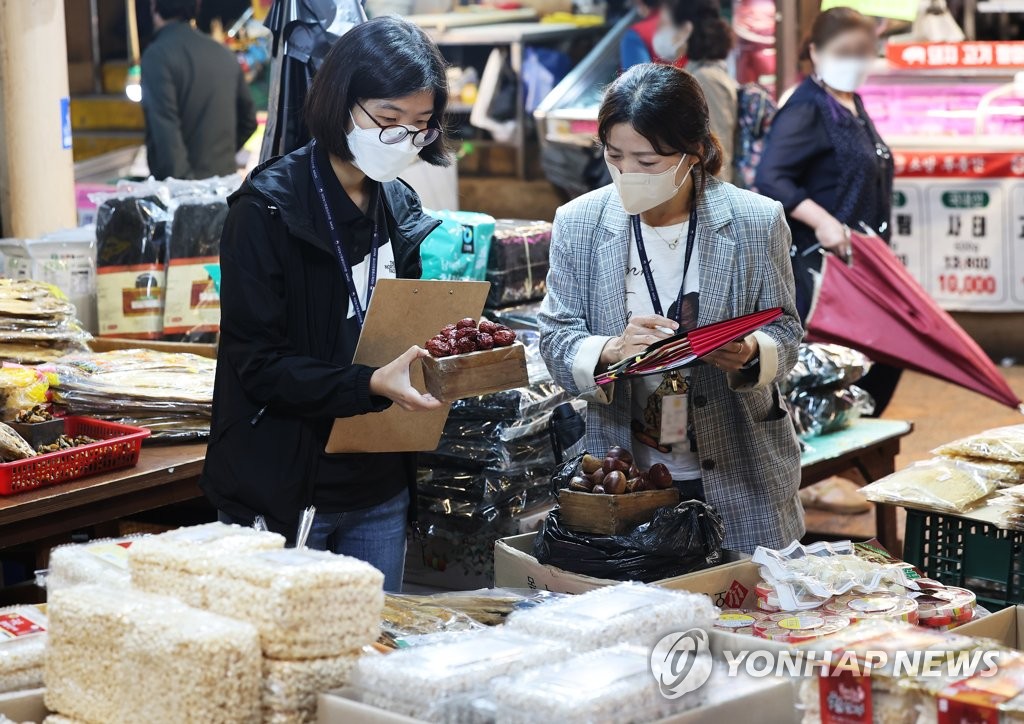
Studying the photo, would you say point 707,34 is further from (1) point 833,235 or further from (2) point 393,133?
(2) point 393,133

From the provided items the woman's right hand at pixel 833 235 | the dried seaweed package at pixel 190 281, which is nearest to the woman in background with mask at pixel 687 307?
the dried seaweed package at pixel 190 281

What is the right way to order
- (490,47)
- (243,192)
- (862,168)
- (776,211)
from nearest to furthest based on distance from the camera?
→ (243,192), (776,211), (862,168), (490,47)

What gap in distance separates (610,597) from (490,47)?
25.5ft

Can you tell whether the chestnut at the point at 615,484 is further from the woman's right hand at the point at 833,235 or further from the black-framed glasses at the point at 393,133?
the woman's right hand at the point at 833,235

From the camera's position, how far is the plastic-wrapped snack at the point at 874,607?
97.2 inches

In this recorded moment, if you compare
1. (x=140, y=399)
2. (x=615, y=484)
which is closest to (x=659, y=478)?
(x=615, y=484)

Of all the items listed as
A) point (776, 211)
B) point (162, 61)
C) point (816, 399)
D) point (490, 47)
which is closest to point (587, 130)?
point (490, 47)

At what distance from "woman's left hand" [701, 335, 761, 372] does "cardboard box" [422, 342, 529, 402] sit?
427mm

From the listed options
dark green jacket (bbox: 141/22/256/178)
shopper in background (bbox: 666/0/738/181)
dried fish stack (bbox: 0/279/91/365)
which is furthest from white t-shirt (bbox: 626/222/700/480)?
dark green jacket (bbox: 141/22/256/178)

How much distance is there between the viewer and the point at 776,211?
10.1ft

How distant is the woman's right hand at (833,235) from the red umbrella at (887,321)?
0.14ft

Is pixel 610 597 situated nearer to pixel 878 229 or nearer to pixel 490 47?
pixel 878 229

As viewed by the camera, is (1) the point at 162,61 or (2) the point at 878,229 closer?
(2) the point at 878,229

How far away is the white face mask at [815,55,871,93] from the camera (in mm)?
5355
